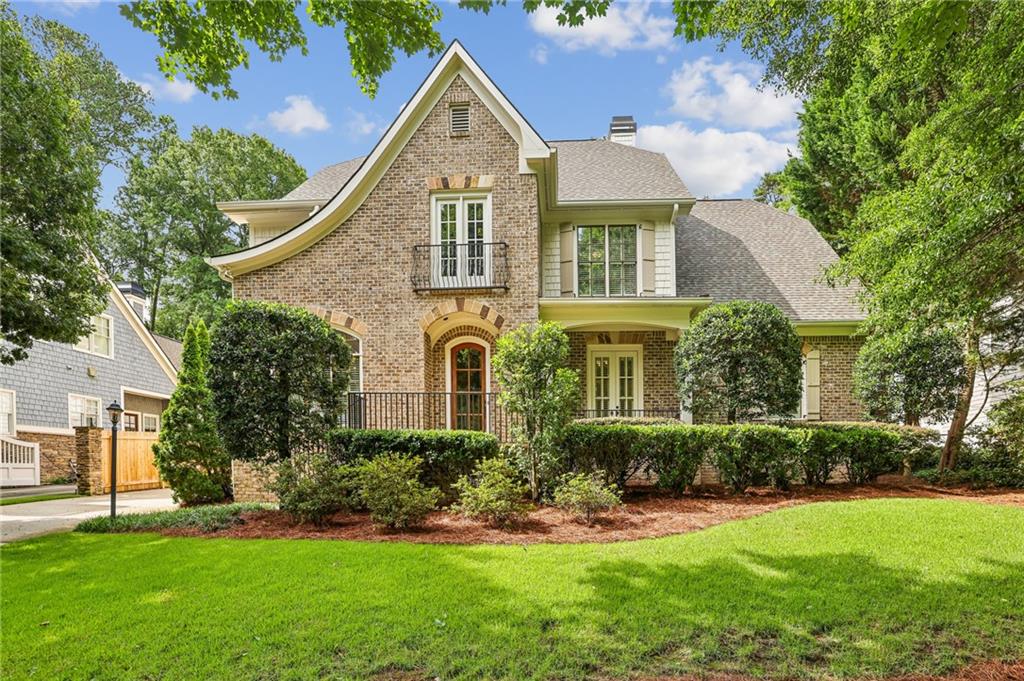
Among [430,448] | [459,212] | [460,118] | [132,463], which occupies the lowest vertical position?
[132,463]

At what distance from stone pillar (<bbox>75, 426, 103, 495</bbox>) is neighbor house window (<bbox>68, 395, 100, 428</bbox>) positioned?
461 cm

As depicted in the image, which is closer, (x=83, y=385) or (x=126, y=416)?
(x=83, y=385)

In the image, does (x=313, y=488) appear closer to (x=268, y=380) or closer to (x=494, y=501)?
(x=268, y=380)

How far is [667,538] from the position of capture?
6.34 metres

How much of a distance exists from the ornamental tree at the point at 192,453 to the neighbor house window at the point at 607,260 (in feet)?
27.4

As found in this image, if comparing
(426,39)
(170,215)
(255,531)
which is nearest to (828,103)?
(426,39)

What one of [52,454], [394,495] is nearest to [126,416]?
[52,454]

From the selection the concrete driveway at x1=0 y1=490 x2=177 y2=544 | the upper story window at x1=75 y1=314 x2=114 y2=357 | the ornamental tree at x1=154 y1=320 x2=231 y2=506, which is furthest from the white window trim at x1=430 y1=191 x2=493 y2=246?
the upper story window at x1=75 y1=314 x2=114 y2=357

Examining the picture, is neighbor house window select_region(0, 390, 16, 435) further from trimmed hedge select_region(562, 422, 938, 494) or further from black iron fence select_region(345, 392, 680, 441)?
trimmed hedge select_region(562, 422, 938, 494)

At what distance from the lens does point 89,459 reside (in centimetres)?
1311

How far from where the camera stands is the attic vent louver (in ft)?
37.7

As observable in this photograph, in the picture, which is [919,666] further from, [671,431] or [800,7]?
[800,7]

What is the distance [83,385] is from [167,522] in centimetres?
1309

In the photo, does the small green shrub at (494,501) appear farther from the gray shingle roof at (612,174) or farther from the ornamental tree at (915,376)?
the gray shingle roof at (612,174)
